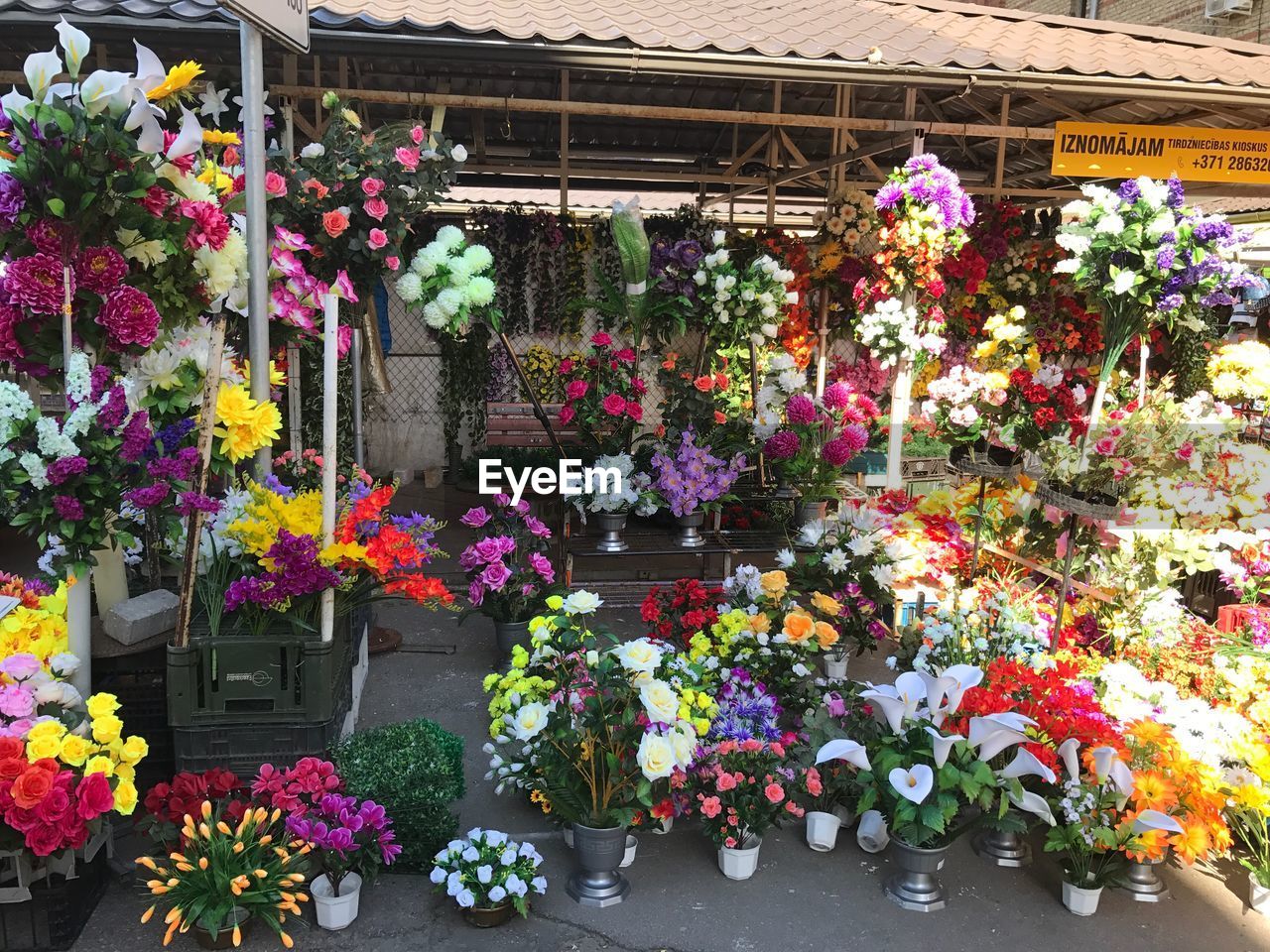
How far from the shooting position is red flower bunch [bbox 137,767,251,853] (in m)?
2.68

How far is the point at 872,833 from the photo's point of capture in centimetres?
318

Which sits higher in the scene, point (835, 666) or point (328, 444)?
point (328, 444)

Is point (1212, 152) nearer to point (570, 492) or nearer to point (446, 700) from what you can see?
point (570, 492)

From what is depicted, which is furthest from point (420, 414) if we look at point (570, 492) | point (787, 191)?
point (787, 191)

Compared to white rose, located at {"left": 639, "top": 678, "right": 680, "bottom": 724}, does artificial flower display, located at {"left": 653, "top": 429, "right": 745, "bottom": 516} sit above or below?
above

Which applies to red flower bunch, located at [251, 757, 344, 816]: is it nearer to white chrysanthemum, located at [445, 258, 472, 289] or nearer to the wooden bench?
white chrysanthemum, located at [445, 258, 472, 289]

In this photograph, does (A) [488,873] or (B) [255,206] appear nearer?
(A) [488,873]

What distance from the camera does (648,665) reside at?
284 cm

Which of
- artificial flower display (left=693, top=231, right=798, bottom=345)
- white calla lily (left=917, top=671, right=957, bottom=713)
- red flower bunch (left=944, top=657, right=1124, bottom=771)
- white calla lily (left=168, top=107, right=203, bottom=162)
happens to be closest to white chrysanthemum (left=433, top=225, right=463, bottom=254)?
white calla lily (left=168, top=107, right=203, bottom=162)

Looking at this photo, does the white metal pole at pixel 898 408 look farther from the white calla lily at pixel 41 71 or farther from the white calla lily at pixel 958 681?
the white calla lily at pixel 41 71

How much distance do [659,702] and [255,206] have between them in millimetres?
2157

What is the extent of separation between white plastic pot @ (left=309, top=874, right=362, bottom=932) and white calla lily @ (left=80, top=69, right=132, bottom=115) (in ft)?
7.32

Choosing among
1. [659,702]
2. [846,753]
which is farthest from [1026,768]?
[659,702]

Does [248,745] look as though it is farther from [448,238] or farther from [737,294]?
[737,294]
